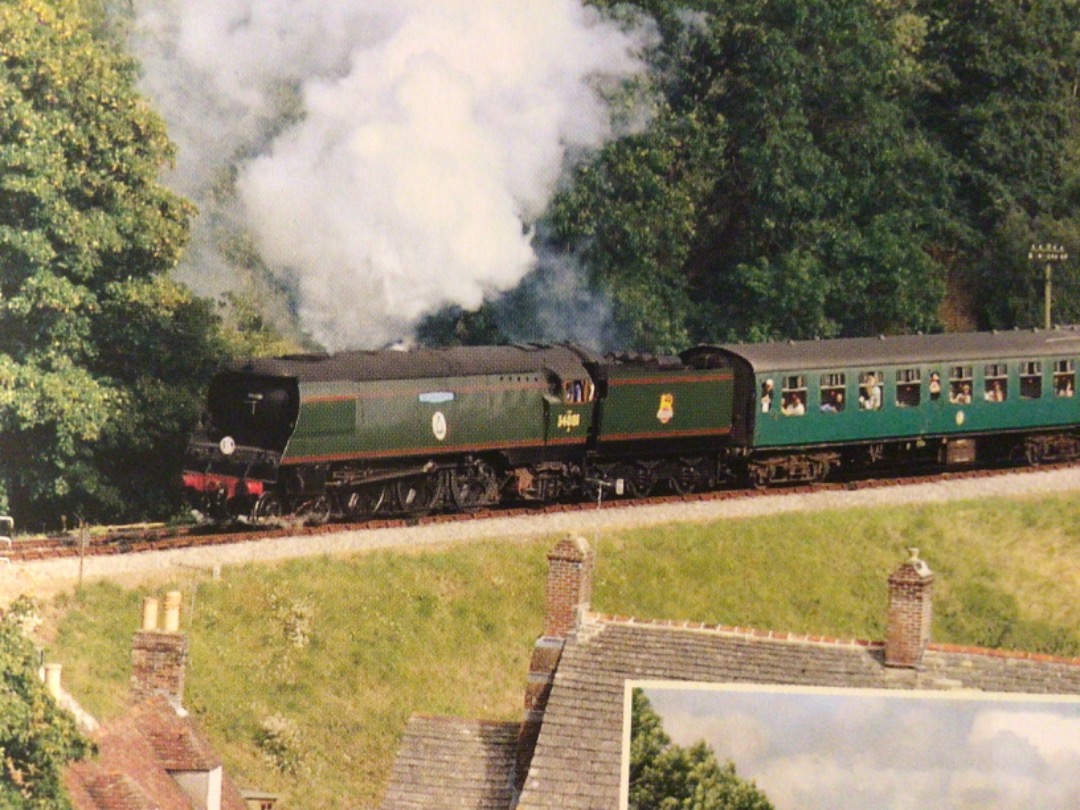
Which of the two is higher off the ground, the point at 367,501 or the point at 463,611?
the point at 367,501

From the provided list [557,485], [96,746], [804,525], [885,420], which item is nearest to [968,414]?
[885,420]

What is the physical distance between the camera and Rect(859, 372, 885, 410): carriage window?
29094mm

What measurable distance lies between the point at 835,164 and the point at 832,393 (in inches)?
161

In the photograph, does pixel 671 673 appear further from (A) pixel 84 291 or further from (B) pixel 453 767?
(A) pixel 84 291

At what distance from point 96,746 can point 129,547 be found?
5883 millimetres

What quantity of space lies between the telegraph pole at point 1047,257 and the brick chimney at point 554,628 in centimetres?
1368

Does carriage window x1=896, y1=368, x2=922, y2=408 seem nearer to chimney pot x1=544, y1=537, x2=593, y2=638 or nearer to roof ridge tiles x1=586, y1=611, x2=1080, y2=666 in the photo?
roof ridge tiles x1=586, y1=611, x2=1080, y2=666

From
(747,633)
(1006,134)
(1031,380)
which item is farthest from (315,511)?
(1006,134)

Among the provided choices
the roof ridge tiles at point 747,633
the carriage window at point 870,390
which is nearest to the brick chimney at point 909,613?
the roof ridge tiles at point 747,633

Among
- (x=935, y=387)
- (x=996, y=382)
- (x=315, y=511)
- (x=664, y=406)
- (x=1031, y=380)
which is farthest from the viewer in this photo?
(x=1031, y=380)

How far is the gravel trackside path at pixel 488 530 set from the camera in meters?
23.8

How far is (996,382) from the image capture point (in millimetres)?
30156

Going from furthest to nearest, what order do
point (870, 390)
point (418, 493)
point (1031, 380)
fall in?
point (1031, 380) < point (870, 390) < point (418, 493)

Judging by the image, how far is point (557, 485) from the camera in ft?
90.0
